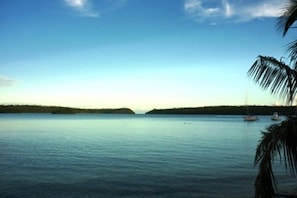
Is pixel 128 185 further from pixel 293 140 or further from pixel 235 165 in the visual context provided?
pixel 293 140

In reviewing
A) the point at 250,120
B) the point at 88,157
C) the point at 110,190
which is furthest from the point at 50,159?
the point at 250,120

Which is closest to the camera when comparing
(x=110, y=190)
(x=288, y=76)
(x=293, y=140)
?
(x=293, y=140)

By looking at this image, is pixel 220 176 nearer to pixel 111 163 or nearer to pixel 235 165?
pixel 235 165

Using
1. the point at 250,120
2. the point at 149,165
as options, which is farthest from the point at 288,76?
the point at 250,120

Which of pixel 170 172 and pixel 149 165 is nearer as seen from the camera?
pixel 170 172

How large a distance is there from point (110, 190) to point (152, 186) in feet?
8.49

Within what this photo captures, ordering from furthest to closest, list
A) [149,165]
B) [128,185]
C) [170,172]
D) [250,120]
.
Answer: [250,120]
[149,165]
[170,172]
[128,185]

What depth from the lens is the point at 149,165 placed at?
28.6 m

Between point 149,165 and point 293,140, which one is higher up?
point 293,140

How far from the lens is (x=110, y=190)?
19.6 meters

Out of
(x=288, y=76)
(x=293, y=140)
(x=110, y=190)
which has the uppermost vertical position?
(x=288, y=76)

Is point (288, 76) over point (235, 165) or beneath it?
over

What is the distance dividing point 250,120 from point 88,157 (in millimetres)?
137156

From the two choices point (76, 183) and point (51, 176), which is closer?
point (76, 183)
